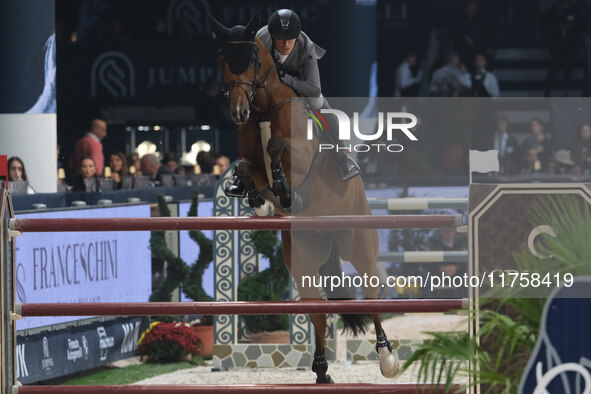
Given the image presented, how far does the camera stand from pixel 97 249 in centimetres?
919

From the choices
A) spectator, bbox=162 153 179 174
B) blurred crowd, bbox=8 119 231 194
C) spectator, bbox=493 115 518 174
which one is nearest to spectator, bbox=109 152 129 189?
blurred crowd, bbox=8 119 231 194

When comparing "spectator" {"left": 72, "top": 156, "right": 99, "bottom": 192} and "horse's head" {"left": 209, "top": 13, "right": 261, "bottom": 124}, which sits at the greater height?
"horse's head" {"left": 209, "top": 13, "right": 261, "bottom": 124}

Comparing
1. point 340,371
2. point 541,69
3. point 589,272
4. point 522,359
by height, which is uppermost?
point 541,69

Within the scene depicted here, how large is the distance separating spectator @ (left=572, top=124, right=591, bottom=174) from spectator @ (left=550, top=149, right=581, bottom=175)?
0.11 meters

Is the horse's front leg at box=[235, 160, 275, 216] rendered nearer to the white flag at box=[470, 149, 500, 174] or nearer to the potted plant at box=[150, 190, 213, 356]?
the white flag at box=[470, 149, 500, 174]

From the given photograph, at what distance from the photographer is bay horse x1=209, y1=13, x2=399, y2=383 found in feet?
18.4

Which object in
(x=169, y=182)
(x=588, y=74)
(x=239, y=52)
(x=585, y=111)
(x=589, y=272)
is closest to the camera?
(x=589, y=272)

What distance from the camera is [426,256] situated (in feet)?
27.8

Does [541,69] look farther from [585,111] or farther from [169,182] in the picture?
[169,182]

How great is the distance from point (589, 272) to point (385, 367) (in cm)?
229

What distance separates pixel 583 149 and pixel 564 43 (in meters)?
6.37

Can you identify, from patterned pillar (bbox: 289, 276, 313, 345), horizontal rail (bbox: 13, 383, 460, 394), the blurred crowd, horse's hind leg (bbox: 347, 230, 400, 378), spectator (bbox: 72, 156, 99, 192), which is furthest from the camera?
spectator (bbox: 72, 156, 99, 192)

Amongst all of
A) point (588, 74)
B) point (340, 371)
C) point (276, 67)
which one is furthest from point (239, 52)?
point (588, 74)

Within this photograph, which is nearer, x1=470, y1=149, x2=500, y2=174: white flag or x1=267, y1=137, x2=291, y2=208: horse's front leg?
x1=470, y1=149, x2=500, y2=174: white flag
